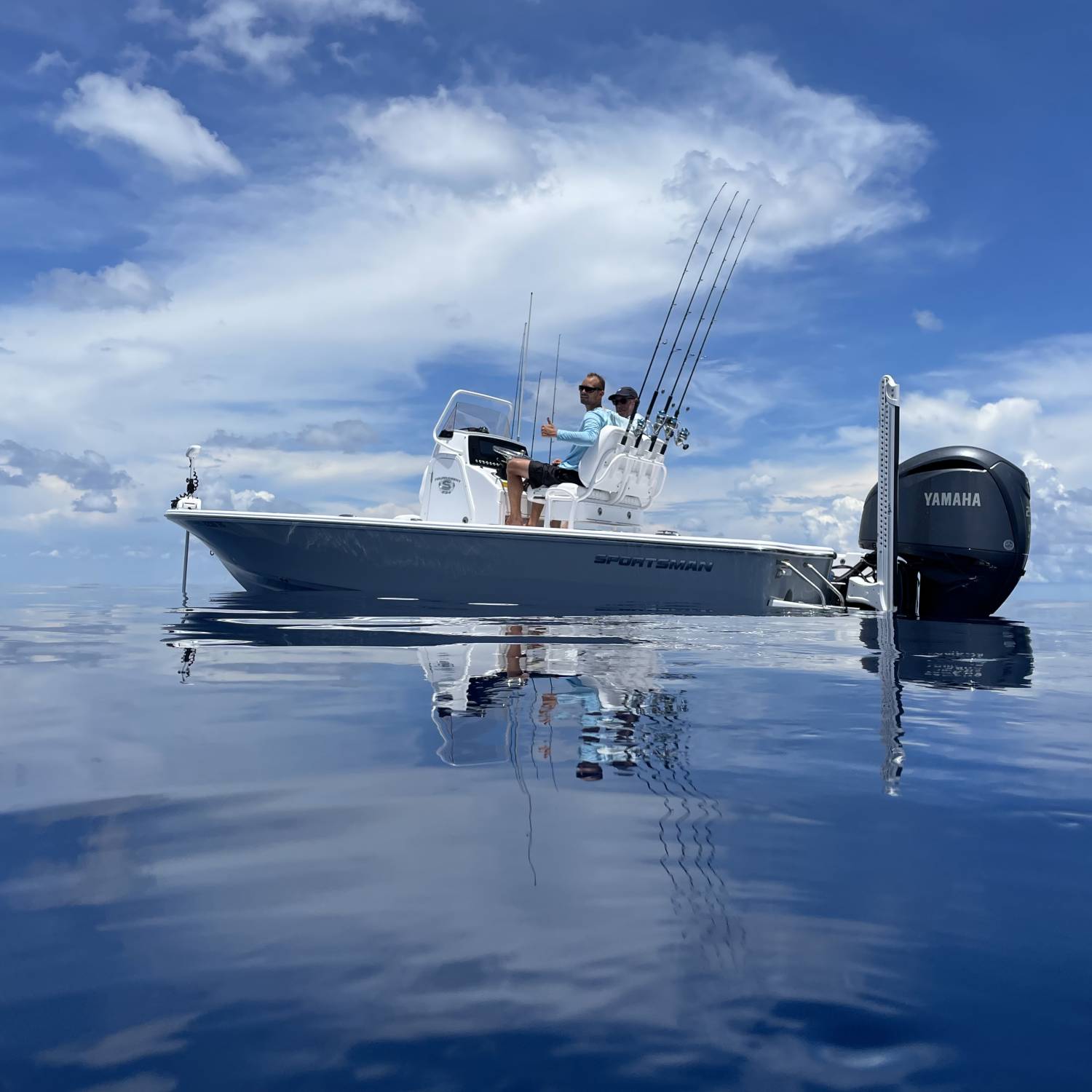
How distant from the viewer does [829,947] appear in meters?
1.17

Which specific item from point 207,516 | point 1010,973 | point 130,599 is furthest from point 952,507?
point 130,599

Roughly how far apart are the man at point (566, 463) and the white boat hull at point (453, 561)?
0.69 metres

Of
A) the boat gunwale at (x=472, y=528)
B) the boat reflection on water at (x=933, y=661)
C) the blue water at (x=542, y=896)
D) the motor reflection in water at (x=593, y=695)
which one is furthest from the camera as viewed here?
the boat gunwale at (x=472, y=528)

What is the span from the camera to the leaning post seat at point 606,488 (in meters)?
10.3

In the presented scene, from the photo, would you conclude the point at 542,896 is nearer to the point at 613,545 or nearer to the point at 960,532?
the point at 613,545

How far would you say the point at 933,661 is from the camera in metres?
5.13

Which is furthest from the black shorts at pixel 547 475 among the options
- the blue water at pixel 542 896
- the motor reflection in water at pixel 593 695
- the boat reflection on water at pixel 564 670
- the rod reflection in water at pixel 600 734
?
the blue water at pixel 542 896

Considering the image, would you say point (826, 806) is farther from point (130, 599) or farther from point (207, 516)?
point (130, 599)

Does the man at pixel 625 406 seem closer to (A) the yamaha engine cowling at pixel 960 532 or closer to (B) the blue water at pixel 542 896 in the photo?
(A) the yamaha engine cowling at pixel 960 532

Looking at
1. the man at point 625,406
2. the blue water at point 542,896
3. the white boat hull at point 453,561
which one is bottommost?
the blue water at point 542,896

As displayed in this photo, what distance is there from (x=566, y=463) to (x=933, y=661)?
18.9 ft

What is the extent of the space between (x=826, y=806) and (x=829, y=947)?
0.70m

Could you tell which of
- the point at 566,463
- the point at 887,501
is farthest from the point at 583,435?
the point at 887,501

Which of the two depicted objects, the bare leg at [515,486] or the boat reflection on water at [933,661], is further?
the bare leg at [515,486]
